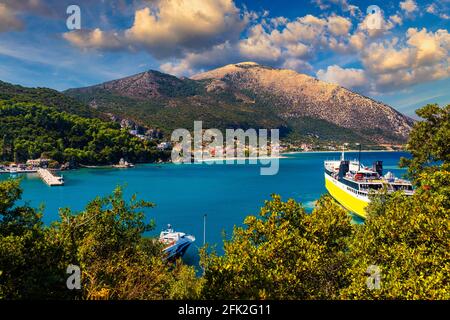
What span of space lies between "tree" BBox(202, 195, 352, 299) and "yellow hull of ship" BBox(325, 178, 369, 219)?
3492 cm

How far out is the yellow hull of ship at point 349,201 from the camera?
48312 mm

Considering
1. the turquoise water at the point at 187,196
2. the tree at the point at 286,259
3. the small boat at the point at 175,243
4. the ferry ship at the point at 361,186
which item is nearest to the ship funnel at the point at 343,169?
the ferry ship at the point at 361,186

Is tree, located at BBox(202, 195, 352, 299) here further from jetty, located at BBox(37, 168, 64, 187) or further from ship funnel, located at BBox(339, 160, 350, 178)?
jetty, located at BBox(37, 168, 64, 187)

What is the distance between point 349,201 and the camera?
178 feet

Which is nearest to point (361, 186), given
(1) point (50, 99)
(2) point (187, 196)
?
(2) point (187, 196)

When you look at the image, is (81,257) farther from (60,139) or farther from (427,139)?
(60,139)

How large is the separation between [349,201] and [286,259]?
4789 cm

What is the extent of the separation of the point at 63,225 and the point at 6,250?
4168 millimetres

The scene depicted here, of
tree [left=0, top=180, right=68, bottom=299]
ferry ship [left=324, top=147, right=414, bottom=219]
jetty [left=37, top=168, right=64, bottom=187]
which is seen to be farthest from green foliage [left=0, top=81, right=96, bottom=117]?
tree [left=0, top=180, right=68, bottom=299]

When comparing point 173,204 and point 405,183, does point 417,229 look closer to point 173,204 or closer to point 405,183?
point 405,183

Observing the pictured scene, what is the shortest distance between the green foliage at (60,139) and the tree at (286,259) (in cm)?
11374

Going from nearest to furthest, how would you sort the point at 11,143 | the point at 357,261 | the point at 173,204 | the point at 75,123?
the point at 357,261
the point at 173,204
the point at 11,143
the point at 75,123
